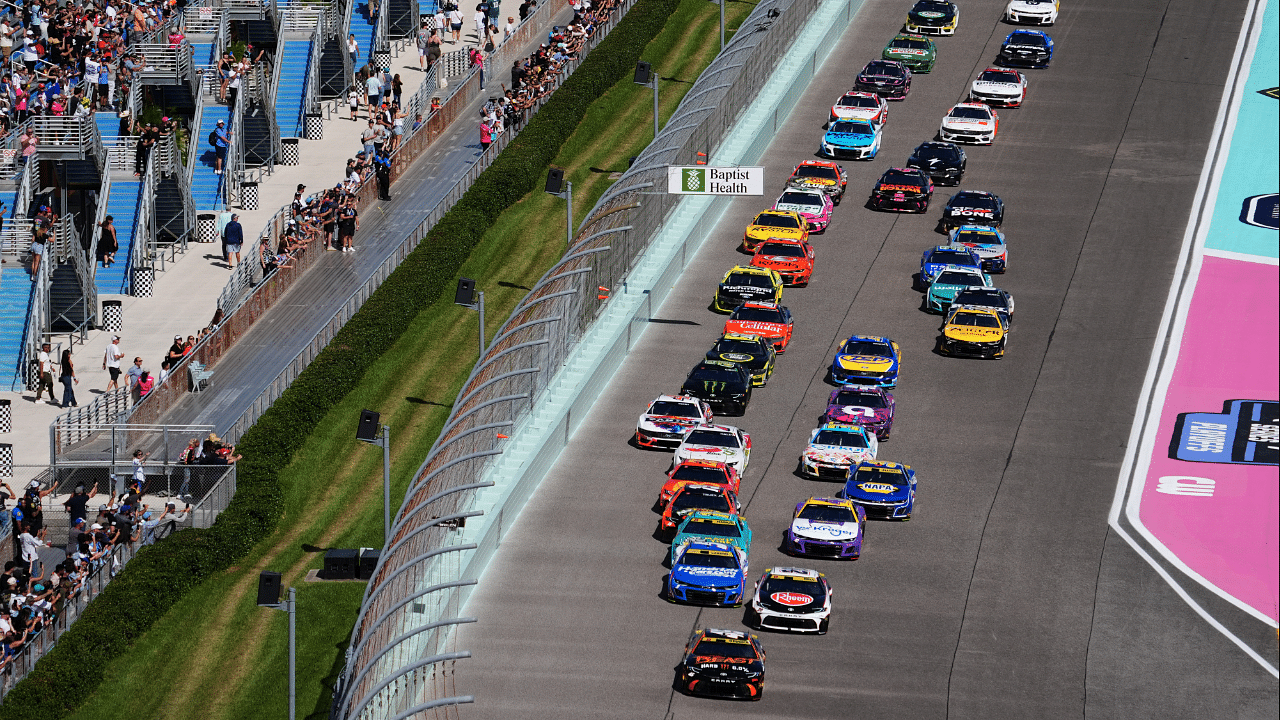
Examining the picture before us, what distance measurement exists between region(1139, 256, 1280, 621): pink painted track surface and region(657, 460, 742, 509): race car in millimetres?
8923

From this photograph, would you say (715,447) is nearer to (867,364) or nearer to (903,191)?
(867,364)

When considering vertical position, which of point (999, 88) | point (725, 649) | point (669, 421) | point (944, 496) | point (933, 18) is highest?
point (725, 649)

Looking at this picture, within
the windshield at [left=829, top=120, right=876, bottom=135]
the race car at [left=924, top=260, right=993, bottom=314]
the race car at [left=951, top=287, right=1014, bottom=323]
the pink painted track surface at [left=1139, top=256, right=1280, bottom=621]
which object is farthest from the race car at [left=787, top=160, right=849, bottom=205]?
the pink painted track surface at [left=1139, top=256, right=1280, bottom=621]

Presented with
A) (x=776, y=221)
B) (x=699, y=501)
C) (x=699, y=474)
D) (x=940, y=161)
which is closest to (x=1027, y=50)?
(x=940, y=161)

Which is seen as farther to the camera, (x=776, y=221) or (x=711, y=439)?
(x=776, y=221)

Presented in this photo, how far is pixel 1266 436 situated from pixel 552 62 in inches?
1133

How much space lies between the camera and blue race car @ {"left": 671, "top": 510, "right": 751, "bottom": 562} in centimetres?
4028

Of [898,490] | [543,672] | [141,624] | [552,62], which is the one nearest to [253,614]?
[141,624]

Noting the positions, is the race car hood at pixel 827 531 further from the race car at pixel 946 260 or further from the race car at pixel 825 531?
the race car at pixel 946 260

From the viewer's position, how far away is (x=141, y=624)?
42.3 m

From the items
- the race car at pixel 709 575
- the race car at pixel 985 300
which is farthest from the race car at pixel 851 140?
the race car at pixel 709 575

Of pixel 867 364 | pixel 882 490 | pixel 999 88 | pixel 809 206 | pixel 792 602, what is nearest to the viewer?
pixel 792 602

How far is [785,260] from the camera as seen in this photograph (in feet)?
180

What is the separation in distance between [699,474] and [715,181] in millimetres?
10719
